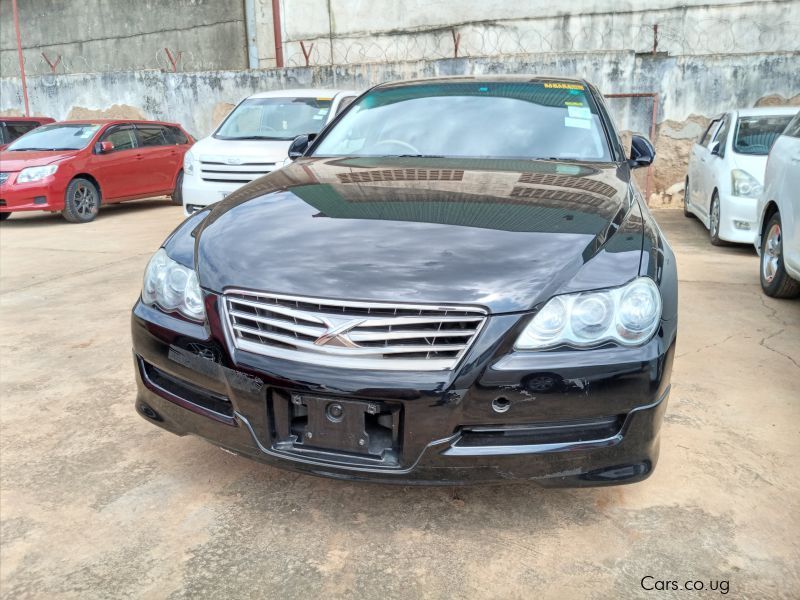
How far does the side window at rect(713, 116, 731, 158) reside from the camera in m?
7.11

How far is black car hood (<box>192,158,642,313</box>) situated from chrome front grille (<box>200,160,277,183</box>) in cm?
453

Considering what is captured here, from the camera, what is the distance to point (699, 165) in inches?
312

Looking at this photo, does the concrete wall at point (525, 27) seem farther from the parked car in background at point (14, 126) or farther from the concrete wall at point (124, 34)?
the parked car in background at point (14, 126)

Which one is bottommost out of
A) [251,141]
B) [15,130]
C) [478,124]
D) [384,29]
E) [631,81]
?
[251,141]

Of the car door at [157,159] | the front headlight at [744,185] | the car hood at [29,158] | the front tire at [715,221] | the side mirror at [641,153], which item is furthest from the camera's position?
the car door at [157,159]

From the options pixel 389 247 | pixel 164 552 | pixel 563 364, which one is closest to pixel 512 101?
pixel 389 247

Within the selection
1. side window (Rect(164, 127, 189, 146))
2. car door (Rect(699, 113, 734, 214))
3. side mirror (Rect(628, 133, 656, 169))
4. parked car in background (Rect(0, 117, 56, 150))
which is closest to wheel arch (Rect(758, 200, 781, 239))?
car door (Rect(699, 113, 734, 214))

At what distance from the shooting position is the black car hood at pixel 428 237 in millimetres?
1955

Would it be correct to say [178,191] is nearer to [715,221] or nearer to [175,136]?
[175,136]

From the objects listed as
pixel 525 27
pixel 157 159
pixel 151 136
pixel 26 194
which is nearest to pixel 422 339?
pixel 26 194

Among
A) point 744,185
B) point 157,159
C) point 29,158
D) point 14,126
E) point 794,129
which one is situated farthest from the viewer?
point 14,126

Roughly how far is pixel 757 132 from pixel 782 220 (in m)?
2.92

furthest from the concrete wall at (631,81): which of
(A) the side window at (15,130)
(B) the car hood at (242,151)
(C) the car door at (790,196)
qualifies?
(C) the car door at (790,196)

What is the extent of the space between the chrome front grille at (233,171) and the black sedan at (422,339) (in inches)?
194
